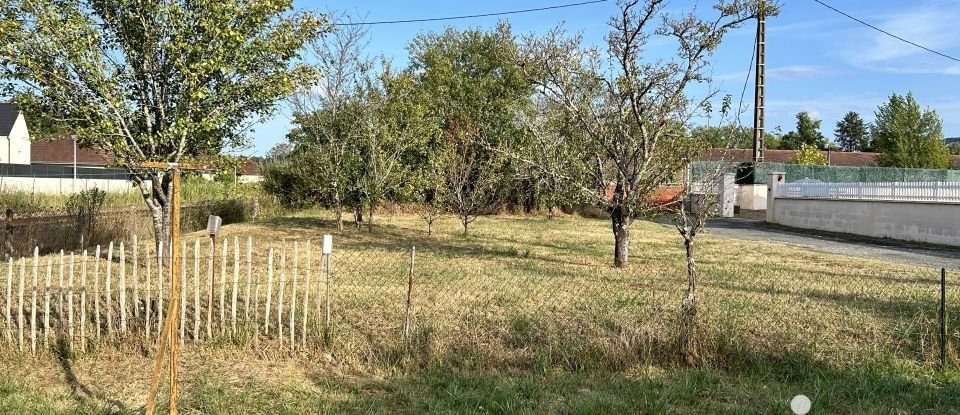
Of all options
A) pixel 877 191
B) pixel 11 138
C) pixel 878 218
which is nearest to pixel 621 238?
pixel 878 218

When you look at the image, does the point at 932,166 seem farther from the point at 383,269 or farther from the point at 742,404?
the point at 742,404

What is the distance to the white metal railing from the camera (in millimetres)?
16500

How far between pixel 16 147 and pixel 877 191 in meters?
43.3

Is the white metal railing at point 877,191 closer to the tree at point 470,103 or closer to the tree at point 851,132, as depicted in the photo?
the tree at point 470,103

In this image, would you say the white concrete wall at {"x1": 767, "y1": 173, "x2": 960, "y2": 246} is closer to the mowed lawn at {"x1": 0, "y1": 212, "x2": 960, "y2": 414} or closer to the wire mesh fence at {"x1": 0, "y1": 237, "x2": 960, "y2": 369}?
Result: the wire mesh fence at {"x1": 0, "y1": 237, "x2": 960, "y2": 369}

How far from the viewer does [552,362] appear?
5.12m

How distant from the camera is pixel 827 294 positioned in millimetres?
7871

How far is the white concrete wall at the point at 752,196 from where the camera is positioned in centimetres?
2938

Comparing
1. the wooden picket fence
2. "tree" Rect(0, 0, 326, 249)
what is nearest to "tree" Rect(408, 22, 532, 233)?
"tree" Rect(0, 0, 326, 249)

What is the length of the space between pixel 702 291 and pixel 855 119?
10009 cm

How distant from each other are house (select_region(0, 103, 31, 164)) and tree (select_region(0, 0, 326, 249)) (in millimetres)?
32499

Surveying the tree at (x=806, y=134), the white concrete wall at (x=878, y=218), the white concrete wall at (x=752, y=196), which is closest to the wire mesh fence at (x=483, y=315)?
the white concrete wall at (x=878, y=218)

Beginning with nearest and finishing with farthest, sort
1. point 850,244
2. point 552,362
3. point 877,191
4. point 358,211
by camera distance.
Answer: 1. point 552,362
2. point 850,244
3. point 358,211
4. point 877,191

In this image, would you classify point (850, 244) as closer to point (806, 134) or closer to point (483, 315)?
point (483, 315)
